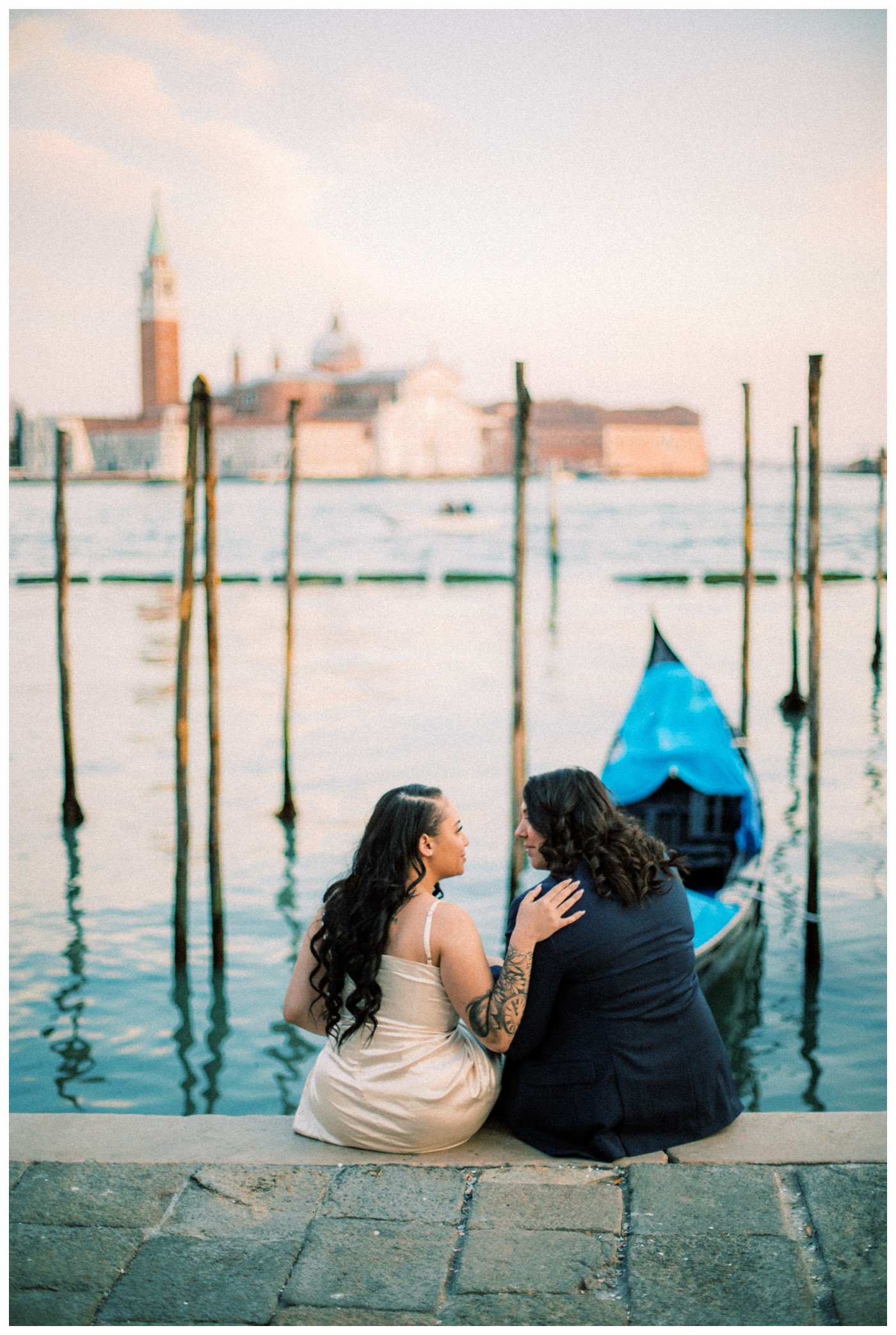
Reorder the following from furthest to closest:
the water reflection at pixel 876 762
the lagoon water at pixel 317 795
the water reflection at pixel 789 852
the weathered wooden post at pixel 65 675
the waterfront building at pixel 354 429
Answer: the waterfront building at pixel 354 429 < the water reflection at pixel 876 762 < the weathered wooden post at pixel 65 675 < the water reflection at pixel 789 852 < the lagoon water at pixel 317 795

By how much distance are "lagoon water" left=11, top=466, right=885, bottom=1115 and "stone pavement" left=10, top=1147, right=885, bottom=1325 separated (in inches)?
28.3

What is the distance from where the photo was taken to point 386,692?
8578mm

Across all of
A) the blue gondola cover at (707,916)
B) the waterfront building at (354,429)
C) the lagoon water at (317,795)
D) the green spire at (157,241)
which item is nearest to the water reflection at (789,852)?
the lagoon water at (317,795)

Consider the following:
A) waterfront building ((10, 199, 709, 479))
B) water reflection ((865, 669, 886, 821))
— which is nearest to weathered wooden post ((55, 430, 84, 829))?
water reflection ((865, 669, 886, 821))

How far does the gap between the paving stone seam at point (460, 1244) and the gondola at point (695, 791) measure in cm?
199

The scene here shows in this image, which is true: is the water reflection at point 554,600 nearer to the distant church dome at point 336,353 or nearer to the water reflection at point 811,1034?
the water reflection at point 811,1034

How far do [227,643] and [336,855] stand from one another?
669cm

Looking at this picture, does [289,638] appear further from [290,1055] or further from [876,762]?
[876,762]

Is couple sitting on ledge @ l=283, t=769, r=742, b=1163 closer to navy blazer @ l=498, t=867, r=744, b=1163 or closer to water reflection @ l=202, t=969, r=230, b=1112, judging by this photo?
navy blazer @ l=498, t=867, r=744, b=1163

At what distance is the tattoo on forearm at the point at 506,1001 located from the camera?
1730mm

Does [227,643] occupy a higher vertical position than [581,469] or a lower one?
lower

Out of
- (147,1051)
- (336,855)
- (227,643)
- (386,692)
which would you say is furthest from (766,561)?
(147,1051)

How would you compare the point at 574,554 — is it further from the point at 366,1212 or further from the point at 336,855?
the point at 366,1212

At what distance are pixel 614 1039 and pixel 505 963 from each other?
0.59ft
